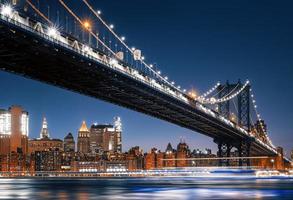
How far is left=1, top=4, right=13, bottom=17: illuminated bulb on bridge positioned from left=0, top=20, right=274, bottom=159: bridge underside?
0.74m

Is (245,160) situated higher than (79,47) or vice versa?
(79,47)

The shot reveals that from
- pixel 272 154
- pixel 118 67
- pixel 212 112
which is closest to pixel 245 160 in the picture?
pixel 212 112

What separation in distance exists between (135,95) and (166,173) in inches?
633

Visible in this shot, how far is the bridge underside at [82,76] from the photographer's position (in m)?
37.9

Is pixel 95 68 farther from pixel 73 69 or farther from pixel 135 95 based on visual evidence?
pixel 135 95

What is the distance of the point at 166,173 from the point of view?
227 ft

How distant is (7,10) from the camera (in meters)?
34.3

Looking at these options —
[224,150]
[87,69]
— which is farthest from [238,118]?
[87,69]

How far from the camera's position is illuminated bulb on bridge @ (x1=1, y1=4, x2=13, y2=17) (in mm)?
33875

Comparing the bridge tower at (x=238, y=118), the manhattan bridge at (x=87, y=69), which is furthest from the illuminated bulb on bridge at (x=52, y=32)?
the bridge tower at (x=238, y=118)

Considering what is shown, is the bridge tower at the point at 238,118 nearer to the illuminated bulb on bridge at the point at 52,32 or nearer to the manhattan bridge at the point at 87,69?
the manhattan bridge at the point at 87,69

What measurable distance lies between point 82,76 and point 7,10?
13.7 meters

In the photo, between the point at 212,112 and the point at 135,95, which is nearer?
the point at 135,95

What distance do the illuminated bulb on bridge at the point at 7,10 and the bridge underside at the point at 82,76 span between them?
0.74 meters
